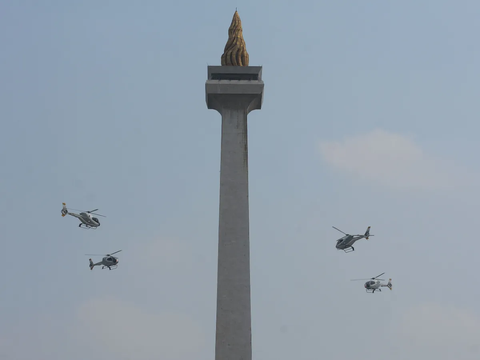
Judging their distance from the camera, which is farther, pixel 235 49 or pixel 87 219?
pixel 235 49

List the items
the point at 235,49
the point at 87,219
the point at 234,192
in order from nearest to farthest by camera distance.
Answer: the point at 234,192 < the point at 87,219 < the point at 235,49

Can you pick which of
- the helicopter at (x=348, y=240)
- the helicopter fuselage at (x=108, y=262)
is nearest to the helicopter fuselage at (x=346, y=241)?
the helicopter at (x=348, y=240)

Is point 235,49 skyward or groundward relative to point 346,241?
skyward

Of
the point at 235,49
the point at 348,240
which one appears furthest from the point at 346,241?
the point at 235,49

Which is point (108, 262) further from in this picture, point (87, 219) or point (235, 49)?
point (235, 49)

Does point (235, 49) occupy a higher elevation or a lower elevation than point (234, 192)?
higher

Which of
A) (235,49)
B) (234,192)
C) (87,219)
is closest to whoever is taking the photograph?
(234,192)

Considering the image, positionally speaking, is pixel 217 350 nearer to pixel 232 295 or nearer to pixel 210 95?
pixel 232 295

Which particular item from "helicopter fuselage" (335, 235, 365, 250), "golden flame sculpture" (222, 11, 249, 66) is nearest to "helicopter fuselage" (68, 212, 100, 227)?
"golden flame sculpture" (222, 11, 249, 66)

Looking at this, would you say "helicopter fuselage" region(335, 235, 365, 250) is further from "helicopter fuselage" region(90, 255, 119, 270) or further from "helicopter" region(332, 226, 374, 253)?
"helicopter fuselage" region(90, 255, 119, 270)
